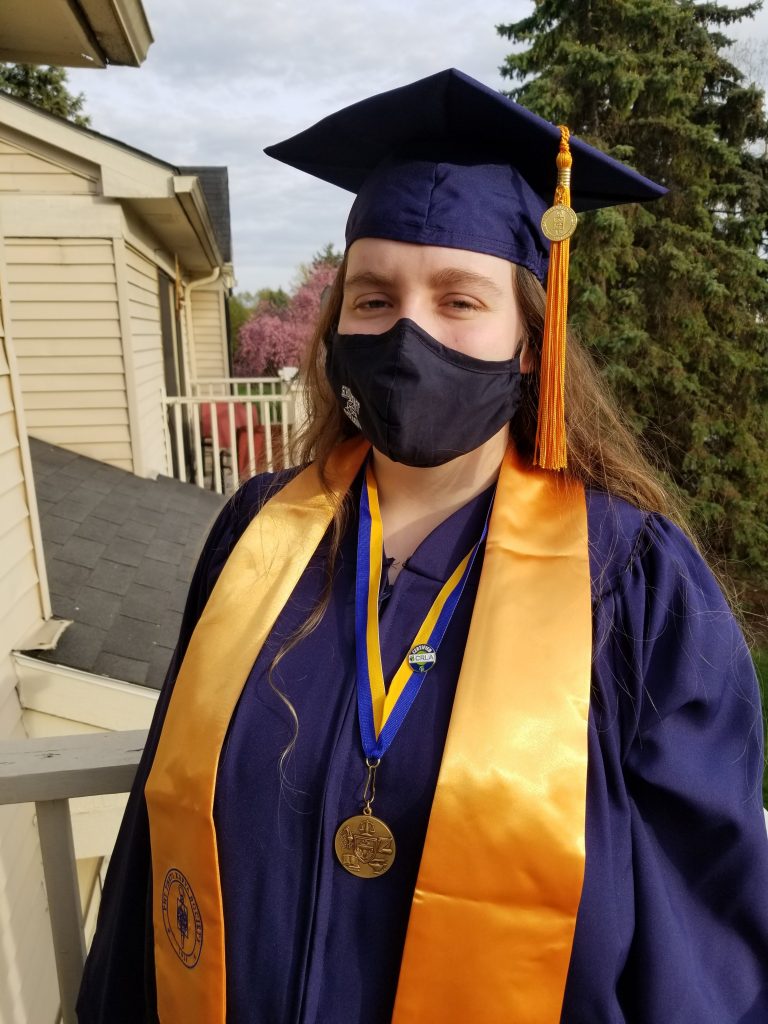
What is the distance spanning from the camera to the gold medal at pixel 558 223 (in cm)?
132

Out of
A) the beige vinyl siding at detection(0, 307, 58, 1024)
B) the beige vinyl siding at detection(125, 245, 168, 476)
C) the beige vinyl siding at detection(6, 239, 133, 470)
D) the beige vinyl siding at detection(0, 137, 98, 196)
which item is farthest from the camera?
the beige vinyl siding at detection(125, 245, 168, 476)

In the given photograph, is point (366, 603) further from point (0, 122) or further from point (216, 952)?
point (0, 122)

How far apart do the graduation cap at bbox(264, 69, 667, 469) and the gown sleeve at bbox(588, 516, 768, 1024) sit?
15.8 inches

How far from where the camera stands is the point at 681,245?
8.42 m

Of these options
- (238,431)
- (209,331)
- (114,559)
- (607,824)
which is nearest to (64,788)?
(607,824)

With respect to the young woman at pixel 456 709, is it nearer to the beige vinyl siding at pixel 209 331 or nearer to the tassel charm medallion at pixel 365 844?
the tassel charm medallion at pixel 365 844

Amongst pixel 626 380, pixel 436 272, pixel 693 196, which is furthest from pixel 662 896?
pixel 693 196

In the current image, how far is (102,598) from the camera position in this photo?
13.7ft

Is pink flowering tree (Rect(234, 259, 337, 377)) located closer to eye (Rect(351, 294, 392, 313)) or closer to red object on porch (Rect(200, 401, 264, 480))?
red object on porch (Rect(200, 401, 264, 480))

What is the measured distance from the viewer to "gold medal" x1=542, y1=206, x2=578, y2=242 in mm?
1315

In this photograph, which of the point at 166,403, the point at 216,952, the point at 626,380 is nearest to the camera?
the point at 216,952

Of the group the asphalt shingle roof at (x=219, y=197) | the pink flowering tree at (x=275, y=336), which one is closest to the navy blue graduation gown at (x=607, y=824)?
the asphalt shingle roof at (x=219, y=197)

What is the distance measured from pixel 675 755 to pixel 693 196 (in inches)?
353

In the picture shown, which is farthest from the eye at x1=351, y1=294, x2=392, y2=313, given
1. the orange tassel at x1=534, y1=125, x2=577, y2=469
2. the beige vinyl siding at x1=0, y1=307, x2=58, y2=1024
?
the beige vinyl siding at x1=0, y1=307, x2=58, y2=1024
